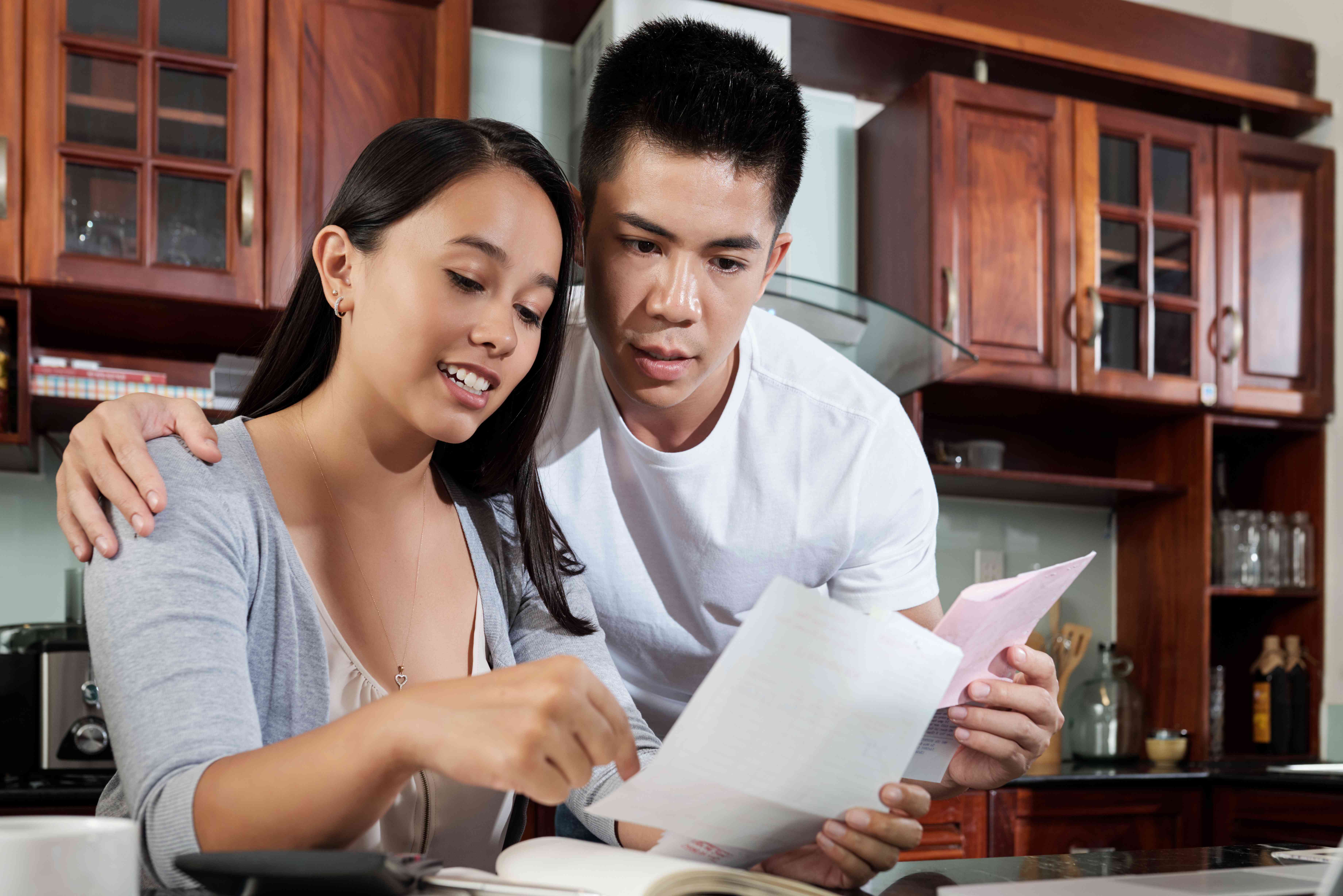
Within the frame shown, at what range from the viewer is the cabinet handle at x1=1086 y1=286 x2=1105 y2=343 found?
9.75 feet

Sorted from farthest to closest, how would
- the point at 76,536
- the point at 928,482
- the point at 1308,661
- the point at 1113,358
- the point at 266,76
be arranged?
1. the point at 1308,661
2. the point at 1113,358
3. the point at 266,76
4. the point at 928,482
5. the point at 76,536

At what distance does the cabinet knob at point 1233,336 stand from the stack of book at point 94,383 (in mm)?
2677

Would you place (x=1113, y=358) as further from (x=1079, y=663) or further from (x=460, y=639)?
(x=460, y=639)

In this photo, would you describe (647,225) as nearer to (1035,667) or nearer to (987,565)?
(1035,667)

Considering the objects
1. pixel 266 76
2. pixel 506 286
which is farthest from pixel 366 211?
pixel 266 76

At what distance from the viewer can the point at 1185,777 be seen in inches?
107

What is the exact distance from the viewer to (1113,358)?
3051mm

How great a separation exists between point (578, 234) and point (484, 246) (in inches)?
7.4

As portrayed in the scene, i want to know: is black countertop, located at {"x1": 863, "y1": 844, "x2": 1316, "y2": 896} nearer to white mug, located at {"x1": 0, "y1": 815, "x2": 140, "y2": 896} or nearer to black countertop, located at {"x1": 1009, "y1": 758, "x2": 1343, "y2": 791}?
white mug, located at {"x1": 0, "y1": 815, "x2": 140, "y2": 896}

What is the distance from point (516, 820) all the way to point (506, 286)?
56cm

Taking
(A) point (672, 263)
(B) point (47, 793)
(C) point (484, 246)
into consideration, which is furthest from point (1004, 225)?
(B) point (47, 793)

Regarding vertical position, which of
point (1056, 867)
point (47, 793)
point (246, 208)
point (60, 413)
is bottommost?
point (47, 793)

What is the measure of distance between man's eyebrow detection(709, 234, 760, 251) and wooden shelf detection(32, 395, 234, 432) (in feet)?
4.05

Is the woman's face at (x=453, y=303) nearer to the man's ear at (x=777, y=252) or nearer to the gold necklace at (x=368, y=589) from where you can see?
the gold necklace at (x=368, y=589)
